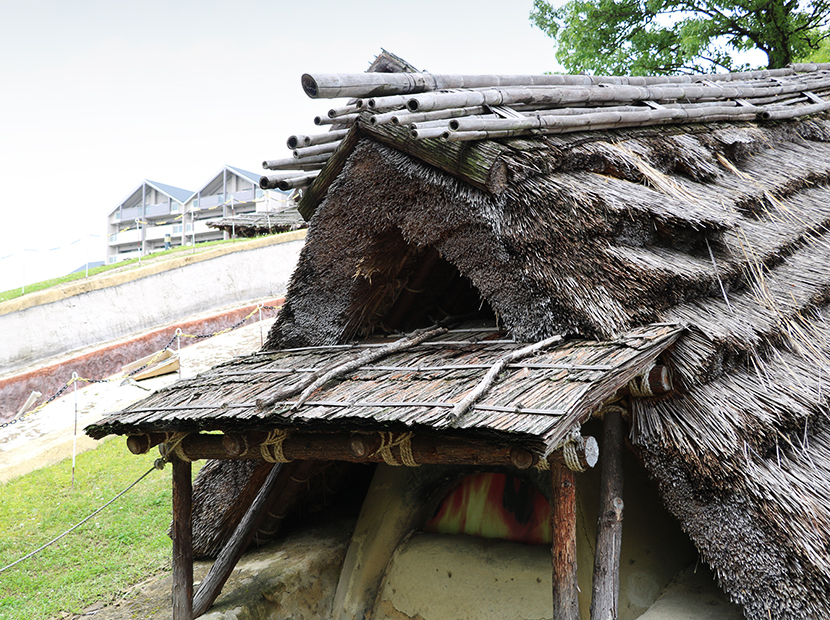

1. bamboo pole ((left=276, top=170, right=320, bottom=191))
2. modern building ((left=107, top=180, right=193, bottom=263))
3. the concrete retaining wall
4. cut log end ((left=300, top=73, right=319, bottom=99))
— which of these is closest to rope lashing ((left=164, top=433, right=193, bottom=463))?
bamboo pole ((left=276, top=170, right=320, bottom=191))

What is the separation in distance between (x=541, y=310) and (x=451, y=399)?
1035 mm

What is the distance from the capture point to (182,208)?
31.5 m

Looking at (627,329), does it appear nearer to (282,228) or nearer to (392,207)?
(392,207)

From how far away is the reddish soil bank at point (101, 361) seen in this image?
12289mm

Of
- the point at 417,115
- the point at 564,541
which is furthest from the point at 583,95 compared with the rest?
the point at 564,541

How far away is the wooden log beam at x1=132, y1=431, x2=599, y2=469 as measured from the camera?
3.02m

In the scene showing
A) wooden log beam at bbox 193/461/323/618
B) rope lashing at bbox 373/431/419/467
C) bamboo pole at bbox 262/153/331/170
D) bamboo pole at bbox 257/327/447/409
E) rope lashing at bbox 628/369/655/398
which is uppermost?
bamboo pole at bbox 262/153/331/170

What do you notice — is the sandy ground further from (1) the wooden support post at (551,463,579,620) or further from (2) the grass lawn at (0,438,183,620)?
A: (1) the wooden support post at (551,463,579,620)

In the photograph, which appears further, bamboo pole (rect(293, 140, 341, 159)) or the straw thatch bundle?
bamboo pole (rect(293, 140, 341, 159))

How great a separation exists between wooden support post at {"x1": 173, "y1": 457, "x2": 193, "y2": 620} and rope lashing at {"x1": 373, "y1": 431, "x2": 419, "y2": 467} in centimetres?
186

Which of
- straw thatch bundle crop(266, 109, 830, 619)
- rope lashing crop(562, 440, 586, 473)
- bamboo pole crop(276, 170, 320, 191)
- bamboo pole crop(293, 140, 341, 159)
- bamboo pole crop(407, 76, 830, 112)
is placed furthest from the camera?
bamboo pole crop(293, 140, 341, 159)

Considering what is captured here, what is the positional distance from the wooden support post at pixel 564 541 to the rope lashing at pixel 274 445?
1604 mm

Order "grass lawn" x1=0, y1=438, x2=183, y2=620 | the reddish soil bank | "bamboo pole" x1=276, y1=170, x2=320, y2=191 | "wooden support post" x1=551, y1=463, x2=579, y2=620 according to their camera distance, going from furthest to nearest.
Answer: the reddish soil bank < "grass lawn" x1=0, y1=438, x2=183, y2=620 < "bamboo pole" x1=276, y1=170, x2=320, y2=191 < "wooden support post" x1=551, y1=463, x2=579, y2=620

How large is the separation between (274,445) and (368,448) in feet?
2.42
